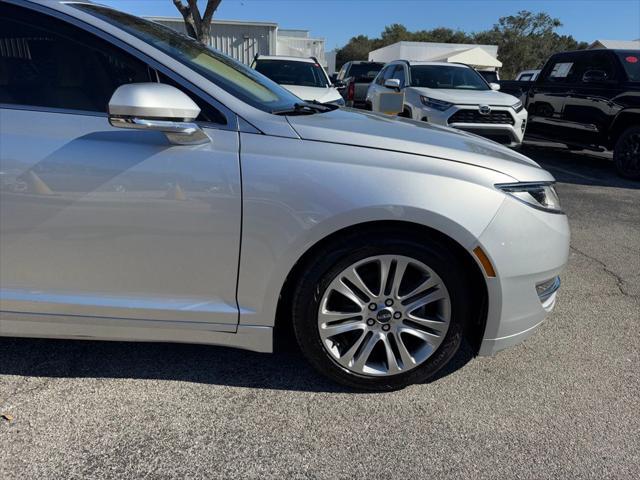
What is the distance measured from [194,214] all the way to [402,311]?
3.48ft

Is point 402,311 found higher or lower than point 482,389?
higher

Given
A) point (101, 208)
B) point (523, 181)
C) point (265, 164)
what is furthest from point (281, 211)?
point (523, 181)

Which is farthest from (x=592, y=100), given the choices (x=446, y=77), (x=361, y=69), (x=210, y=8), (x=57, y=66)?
(x=361, y=69)

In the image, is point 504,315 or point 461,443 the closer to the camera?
point 461,443

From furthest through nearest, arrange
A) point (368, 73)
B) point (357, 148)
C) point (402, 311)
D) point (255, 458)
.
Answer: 1. point (368, 73)
2. point (402, 311)
3. point (357, 148)
4. point (255, 458)

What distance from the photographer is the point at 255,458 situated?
6.52ft

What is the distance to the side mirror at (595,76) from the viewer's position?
311 inches

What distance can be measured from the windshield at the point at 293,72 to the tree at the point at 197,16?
553 centimetres

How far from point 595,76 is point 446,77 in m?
2.44

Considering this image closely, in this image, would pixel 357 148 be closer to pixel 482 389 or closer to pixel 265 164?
pixel 265 164

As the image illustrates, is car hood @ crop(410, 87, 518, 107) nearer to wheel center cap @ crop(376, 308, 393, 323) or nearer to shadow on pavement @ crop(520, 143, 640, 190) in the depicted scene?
shadow on pavement @ crop(520, 143, 640, 190)

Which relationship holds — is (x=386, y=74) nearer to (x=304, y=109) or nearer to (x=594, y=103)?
(x=594, y=103)

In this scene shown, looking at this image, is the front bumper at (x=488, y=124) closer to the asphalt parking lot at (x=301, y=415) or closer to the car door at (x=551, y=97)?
the car door at (x=551, y=97)

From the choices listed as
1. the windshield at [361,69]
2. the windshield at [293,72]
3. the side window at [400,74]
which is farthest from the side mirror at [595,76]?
the windshield at [361,69]
